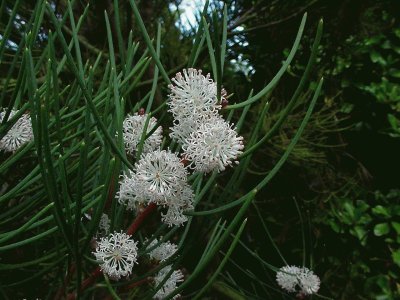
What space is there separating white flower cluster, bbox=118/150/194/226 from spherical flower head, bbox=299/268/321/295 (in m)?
0.54

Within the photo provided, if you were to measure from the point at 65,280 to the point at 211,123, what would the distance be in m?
0.18

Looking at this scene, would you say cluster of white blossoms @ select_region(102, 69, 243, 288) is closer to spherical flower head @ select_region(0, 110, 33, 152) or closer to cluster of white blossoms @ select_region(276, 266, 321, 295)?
spherical flower head @ select_region(0, 110, 33, 152)

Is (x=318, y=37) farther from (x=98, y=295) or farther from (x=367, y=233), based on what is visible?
(x=367, y=233)

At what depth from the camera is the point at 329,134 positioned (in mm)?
1647

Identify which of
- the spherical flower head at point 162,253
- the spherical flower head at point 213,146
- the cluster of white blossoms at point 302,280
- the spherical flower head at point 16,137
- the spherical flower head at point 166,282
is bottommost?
the cluster of white blossoms at point 302,280

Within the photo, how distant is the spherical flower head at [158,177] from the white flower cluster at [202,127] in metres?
0.01

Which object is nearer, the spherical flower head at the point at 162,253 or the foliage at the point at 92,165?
the foliage at the point at 92,165

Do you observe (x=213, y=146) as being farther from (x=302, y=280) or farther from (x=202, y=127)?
(x=302, y=280)

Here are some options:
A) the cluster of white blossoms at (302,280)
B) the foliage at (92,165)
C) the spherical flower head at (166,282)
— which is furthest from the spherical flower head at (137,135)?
the cluster of white blossoms at (302,280)

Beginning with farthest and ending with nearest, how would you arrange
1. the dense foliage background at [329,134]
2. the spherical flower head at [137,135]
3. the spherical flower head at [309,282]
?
the dense foliage background at [329,134]
the spherical flower head at [309,282]
the spherical flower head at [137,135]

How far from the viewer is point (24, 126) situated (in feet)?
1.51

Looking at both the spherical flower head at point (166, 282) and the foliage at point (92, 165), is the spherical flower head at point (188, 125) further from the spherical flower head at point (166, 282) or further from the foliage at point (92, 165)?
the spherical flower head at point (166, 282)

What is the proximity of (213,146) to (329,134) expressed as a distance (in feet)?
4.46

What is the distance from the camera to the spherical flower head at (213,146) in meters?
0.36
